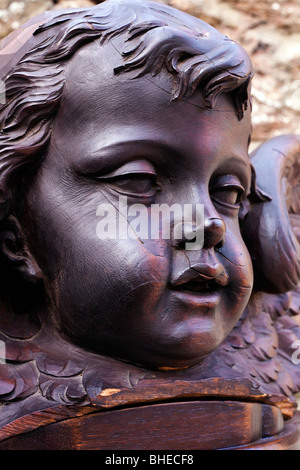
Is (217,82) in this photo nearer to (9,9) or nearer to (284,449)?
(284,449)

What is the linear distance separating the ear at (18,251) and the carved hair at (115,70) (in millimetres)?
29

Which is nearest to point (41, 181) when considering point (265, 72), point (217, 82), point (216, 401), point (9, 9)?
point (217, 82)

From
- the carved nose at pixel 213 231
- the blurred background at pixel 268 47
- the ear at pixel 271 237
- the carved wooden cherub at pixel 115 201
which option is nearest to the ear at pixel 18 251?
the carved wooden cherub at pixel 115 201

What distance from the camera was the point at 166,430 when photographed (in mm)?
877

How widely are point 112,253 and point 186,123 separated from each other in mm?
203

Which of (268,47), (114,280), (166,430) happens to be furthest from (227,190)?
(268,47)

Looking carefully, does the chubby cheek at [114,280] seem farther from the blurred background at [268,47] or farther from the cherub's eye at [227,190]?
the blurred background at [268,47]

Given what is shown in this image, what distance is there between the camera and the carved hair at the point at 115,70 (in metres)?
0.84

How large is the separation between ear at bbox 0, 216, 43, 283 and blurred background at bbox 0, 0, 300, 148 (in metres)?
0.86

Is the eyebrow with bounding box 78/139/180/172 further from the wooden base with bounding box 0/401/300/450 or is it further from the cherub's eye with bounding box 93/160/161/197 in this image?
the wooden base with bounding box 0/401/300/450

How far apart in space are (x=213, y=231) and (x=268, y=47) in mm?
907

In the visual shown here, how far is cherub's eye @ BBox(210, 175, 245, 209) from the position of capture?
0.92 meters

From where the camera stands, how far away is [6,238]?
901mm
